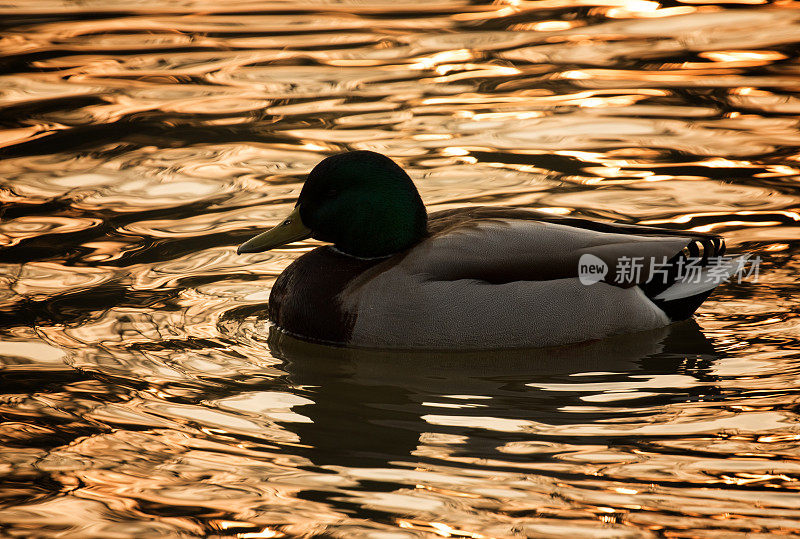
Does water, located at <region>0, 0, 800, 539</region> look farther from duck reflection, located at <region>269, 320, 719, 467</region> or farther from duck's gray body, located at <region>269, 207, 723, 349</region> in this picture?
duck's gray body, located at <region>269, 207, 723, 349</region>

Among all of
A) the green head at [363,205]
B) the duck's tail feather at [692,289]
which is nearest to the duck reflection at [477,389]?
the duck's tail feather at [692,289]

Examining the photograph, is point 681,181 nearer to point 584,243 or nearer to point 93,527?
point 584,243

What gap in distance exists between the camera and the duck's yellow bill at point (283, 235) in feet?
23.5

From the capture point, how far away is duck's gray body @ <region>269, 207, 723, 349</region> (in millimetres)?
6730

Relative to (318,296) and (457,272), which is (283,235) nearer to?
(318,296)

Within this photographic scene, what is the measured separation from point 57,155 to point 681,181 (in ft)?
15.6

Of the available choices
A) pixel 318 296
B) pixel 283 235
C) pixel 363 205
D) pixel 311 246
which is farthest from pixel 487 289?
pixel 311 246

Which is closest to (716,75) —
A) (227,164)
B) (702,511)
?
(227,164)

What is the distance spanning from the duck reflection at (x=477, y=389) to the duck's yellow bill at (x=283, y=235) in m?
0.50

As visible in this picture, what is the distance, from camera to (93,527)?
16.9ft

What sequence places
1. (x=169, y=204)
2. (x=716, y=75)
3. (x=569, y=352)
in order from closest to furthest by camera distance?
(x=569, y=352) < (x=169, y=204) < (x=716, y=75)

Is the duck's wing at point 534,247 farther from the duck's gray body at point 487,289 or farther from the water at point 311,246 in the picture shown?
the water at point 311,246

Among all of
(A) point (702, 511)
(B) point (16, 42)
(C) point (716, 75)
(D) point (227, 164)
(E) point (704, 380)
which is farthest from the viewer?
(B) point (16, 42)

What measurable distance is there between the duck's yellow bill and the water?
465 millimetres
